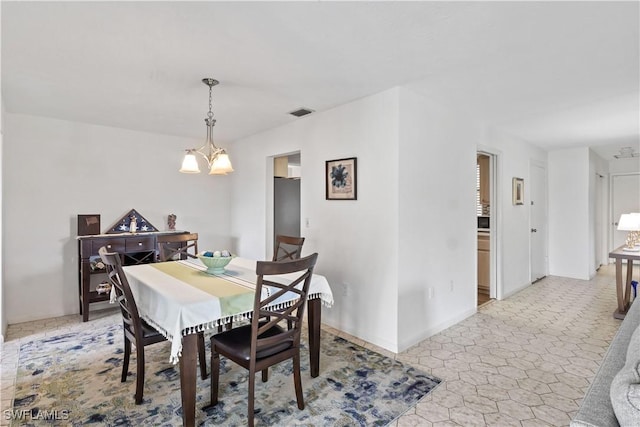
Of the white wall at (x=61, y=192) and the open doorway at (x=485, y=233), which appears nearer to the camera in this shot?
the white wall at (x=61, y=192)

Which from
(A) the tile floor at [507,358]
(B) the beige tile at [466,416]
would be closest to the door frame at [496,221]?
(A) the tile floor at [507,358]

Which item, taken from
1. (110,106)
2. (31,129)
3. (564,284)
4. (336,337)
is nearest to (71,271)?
(31,129)

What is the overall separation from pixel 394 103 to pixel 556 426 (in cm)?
249

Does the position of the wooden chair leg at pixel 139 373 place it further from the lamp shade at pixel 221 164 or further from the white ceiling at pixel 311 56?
the white ceiling at pixel 311 56

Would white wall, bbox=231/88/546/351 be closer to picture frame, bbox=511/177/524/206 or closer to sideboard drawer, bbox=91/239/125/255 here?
picture frame, bbox=511/177/524/206

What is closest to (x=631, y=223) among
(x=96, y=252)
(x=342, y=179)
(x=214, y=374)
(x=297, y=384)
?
(x=342, y=179)

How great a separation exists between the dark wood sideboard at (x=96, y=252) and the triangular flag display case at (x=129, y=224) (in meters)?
0.23

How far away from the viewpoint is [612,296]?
4.63m

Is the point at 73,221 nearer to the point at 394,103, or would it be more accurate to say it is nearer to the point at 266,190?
the point at 266,190

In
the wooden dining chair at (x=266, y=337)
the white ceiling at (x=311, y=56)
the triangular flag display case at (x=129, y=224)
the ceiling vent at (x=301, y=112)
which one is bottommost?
the wooden dining chair at (x=266, y=337)

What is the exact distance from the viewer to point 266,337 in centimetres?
207

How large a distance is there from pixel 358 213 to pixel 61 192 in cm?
348

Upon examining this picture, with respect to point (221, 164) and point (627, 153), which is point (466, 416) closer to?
point (221, 164)

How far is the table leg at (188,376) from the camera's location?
1798 millimetres
